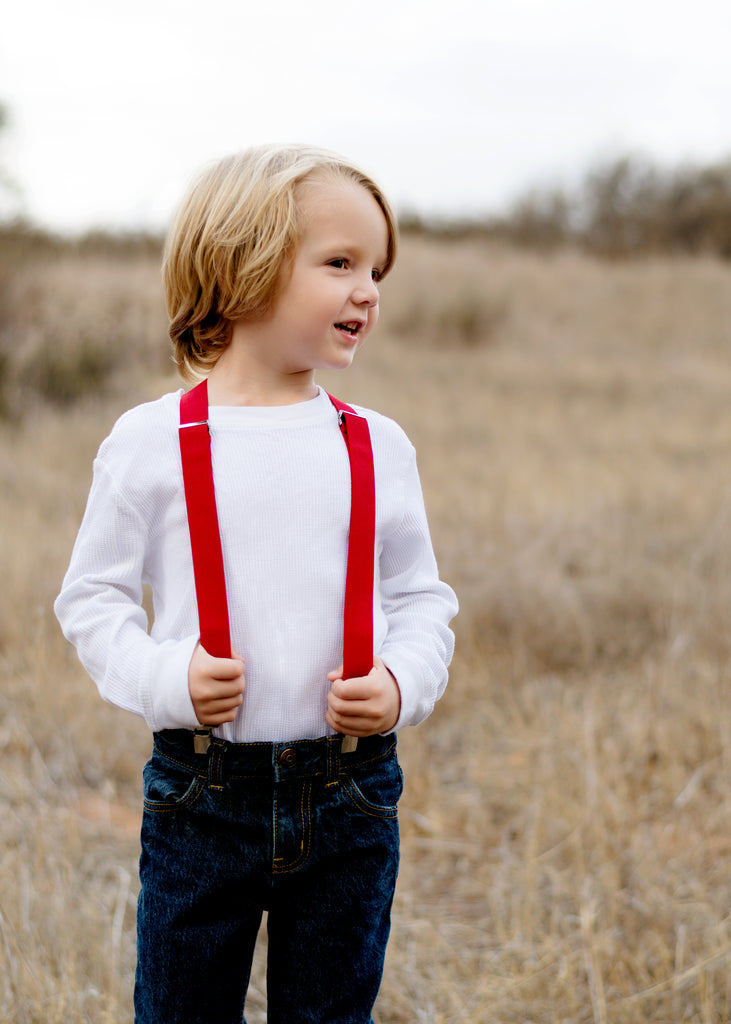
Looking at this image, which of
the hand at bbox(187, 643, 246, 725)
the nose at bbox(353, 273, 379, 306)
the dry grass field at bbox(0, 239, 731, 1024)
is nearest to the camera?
the hand at bbox(187, 643, 246, 725)

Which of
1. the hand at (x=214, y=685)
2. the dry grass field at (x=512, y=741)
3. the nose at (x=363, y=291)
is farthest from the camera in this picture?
the dry grass field at (x=512, y=741)

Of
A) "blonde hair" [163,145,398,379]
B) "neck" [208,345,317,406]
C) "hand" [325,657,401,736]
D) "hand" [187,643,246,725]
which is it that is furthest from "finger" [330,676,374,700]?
"blonde hair" [163,145,398,379]

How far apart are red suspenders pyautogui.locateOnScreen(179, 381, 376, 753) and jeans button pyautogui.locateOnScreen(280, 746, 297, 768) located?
0.23ft

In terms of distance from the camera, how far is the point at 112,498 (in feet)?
3.84

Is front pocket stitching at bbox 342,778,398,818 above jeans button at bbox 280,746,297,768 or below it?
below

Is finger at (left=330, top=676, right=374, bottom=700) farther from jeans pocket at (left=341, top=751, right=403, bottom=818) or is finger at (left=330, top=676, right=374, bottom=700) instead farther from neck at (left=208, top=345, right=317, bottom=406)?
neck at (left=208, top=345, right=317, bottom=406)

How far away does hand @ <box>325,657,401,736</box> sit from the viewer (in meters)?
1.13

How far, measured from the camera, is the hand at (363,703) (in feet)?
3.71

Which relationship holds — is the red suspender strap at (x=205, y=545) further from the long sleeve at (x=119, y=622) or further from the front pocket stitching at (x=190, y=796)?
the front pocket stitching at (x=190, y=796)

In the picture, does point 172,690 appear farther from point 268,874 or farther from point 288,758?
point 268,874

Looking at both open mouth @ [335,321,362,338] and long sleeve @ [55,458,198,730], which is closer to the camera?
long sleeve @ [55,458,198,730]

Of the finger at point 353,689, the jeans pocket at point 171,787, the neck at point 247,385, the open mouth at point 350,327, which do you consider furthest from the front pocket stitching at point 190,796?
the open mouth at point 350,327

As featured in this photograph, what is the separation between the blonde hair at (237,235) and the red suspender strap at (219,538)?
11cm

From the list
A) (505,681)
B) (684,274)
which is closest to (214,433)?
(505,681)
